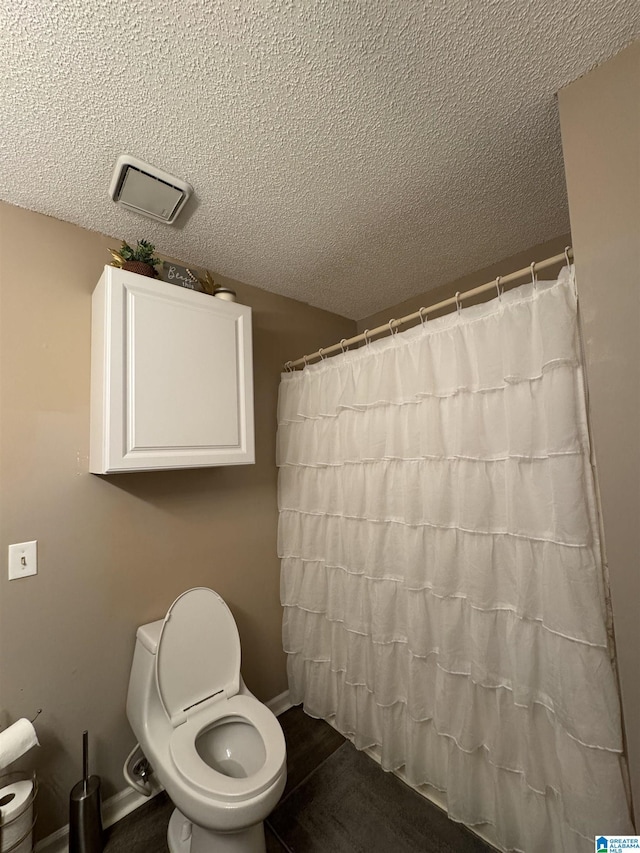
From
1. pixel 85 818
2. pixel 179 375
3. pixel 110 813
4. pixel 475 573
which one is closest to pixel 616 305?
pixel 475 573

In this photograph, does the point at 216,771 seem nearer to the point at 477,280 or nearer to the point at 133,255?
the point at 133,255

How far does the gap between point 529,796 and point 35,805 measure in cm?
166

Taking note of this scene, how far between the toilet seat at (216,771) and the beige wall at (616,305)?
0.96 m

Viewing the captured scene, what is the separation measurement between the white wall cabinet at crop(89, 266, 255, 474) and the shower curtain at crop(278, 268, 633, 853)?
472mm

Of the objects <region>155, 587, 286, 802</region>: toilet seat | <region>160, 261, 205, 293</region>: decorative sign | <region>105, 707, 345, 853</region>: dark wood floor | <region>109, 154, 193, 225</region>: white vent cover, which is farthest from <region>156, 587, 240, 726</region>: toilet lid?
<region>109, 154, 193, 225</region>: white vent cover

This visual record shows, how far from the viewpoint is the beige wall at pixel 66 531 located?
1267mm

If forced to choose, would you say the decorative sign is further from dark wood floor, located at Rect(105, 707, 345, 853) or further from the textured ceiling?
dark wood floor, located at Rect(105, 707, 345, 853)

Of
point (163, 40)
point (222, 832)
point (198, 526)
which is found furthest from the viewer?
point (198, 526)

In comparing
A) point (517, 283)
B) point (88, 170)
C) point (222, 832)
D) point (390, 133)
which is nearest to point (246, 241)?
point (88, 170)

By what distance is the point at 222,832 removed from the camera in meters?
1.03

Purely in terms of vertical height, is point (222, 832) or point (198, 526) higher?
point (198, 526)

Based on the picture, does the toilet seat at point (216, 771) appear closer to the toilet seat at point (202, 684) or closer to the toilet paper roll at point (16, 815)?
the toilet seat at point (202, 684)

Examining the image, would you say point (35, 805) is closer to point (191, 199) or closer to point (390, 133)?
point (191, 199)

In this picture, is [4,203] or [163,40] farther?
[4,203]
